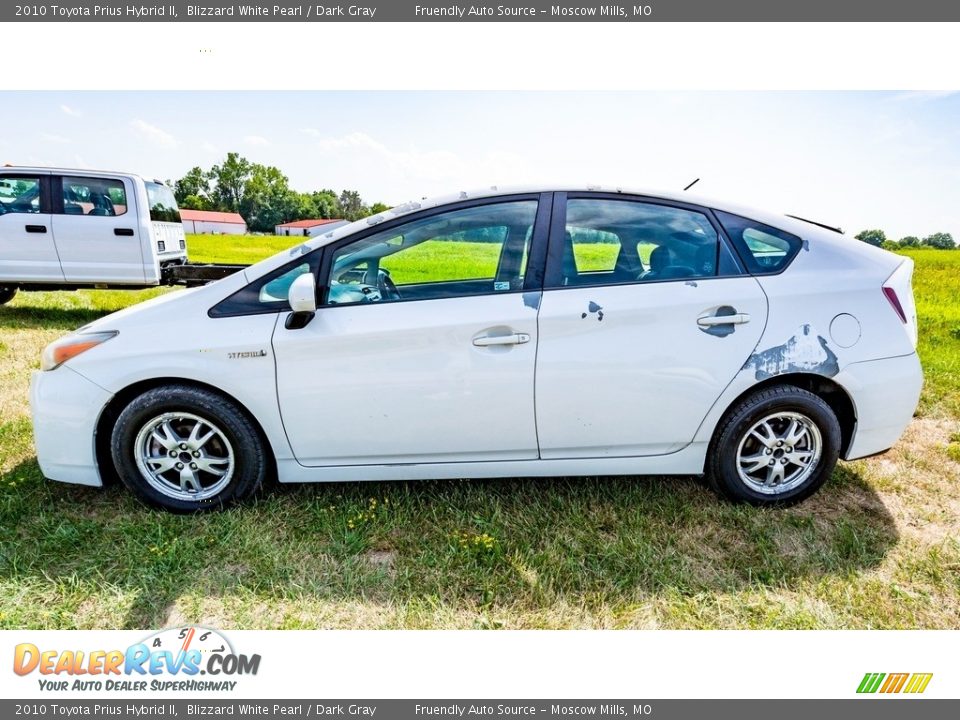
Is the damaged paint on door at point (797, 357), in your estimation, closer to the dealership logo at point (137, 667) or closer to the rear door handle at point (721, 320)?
the rear door handle at point (721, 320)

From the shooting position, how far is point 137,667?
211 centimetres

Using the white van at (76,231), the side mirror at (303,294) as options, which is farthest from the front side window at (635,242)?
the white van at (76,231)

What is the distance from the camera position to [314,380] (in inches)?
103

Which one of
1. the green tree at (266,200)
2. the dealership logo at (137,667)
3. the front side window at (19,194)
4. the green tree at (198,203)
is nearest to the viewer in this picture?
the dealership logo at (137,667)

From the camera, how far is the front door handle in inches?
101

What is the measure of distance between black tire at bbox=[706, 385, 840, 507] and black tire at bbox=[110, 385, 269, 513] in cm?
224

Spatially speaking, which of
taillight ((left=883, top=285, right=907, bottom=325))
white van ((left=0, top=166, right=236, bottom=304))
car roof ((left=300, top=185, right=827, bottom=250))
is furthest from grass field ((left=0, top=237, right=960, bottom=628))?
white van ((left=0, top=166, right=236, bottom=304))

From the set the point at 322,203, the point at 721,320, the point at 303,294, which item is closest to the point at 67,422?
the point at 303,294

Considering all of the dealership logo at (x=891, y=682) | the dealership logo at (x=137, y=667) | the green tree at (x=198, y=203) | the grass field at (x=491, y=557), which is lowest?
the dealership logo at (x=137, y=667)

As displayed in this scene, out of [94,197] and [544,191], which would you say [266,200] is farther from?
[544,191]

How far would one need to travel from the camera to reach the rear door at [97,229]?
24.4ft

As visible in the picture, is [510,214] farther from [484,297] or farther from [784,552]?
[784,552]

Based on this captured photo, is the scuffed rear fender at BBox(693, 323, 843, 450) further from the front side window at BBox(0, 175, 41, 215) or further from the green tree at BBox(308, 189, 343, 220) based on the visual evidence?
the green tree at BBox(308, 189, 343, 220)

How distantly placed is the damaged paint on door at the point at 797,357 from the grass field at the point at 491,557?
0.73 meters
